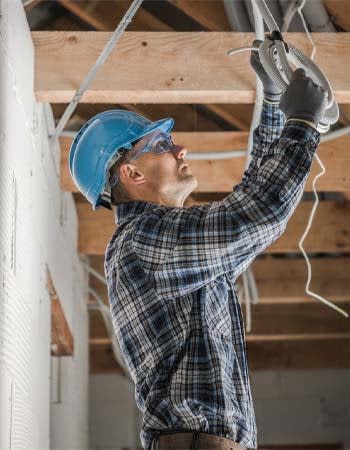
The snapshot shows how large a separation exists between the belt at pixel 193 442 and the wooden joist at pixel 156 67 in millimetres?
1459

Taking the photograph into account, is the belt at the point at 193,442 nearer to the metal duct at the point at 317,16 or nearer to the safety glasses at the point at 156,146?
the safety glasses at the point at 156,146

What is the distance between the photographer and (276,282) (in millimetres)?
5656

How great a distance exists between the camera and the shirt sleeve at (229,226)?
2.12m

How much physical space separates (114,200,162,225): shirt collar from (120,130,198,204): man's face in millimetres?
70

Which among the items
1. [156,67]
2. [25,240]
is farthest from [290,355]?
[25,240]

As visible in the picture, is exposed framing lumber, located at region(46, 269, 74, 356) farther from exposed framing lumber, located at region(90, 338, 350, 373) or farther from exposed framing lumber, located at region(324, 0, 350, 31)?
exposed framing lumber, located at region(90, 338, 350, 373)

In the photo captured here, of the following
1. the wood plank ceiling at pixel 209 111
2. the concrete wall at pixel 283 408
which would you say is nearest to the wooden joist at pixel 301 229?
the wood plank ceiling at pixel 209 111

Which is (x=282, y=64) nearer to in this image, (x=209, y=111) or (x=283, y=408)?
(x=209, y=111)

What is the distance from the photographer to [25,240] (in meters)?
2.91

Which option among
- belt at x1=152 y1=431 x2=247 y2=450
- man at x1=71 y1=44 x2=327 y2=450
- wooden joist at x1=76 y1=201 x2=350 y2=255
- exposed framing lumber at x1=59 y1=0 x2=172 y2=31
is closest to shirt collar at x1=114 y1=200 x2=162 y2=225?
man at x1=71 y1=44 x2=327 y2=450

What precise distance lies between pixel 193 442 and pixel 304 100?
0.75m

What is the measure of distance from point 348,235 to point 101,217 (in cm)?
122

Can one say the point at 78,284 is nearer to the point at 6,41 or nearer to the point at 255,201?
the point at 6,41

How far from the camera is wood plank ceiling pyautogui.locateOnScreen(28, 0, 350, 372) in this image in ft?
10.9
